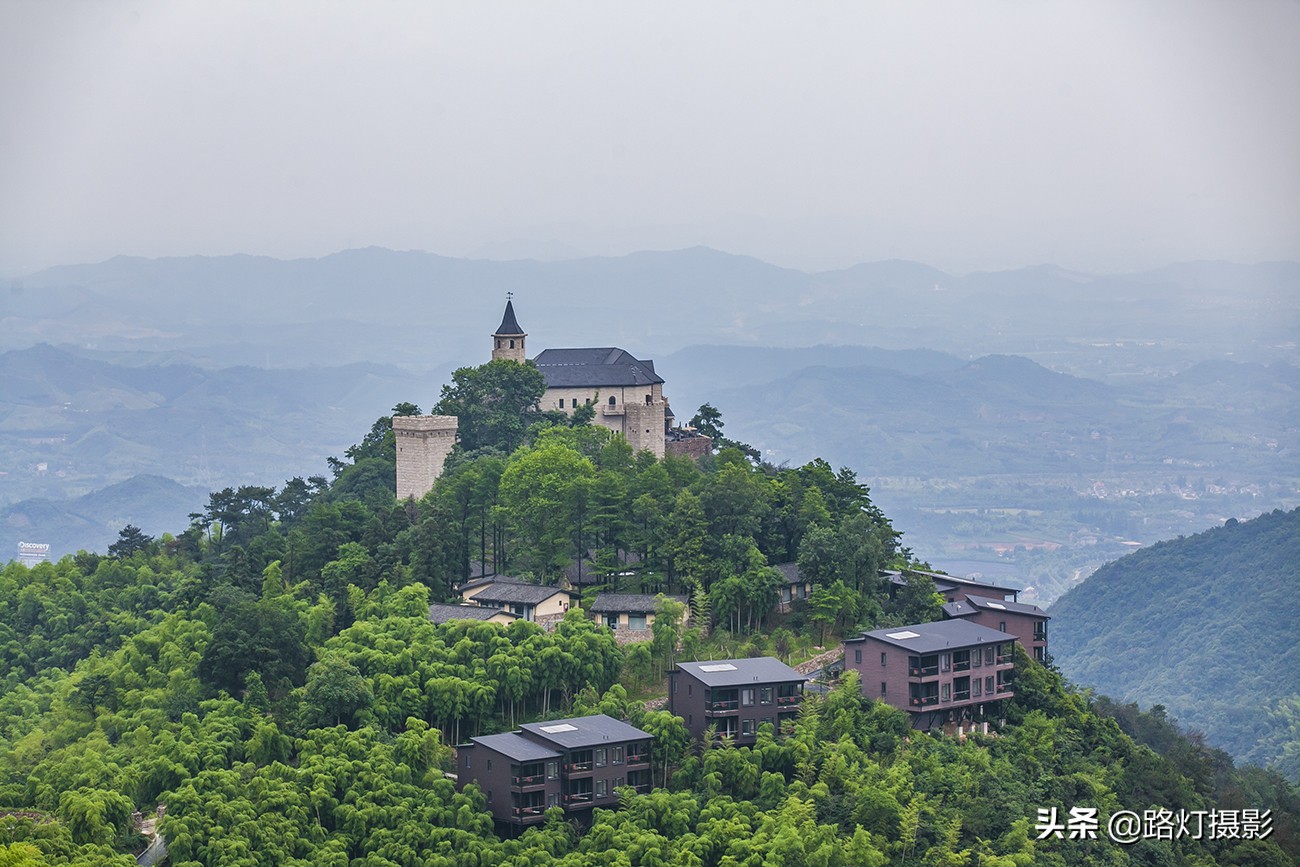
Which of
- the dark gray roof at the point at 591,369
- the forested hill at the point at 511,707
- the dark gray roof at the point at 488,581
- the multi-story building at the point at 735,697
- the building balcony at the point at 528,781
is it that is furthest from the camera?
the dark gray roof at the point at 591,369

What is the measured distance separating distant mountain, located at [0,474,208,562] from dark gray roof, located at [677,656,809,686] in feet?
417

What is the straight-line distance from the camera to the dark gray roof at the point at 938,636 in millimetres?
40188

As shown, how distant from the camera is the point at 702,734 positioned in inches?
1491

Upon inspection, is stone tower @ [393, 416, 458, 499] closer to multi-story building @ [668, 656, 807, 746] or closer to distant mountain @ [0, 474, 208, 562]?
multi-story building @ [668, 656, 807, 746]

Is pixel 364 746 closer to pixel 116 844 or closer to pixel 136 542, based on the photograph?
pixel 116 844

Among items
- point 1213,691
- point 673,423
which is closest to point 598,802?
point 673,423

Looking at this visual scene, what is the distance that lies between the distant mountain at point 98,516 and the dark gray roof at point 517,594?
120 meters

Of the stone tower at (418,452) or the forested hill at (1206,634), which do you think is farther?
the forested hill at (1206,634)

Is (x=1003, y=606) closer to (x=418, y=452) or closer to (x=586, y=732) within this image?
(x=586, y=732)

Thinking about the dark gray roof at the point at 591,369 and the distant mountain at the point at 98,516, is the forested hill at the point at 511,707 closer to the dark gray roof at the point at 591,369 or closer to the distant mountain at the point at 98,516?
the dark gray roof at the point at 591,369

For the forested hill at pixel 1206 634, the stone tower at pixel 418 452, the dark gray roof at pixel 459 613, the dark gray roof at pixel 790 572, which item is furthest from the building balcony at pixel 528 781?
the forested hill at pixel 1206 634

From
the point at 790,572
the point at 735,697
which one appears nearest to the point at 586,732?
the point at 735,697

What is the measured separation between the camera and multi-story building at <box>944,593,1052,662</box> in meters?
45.6

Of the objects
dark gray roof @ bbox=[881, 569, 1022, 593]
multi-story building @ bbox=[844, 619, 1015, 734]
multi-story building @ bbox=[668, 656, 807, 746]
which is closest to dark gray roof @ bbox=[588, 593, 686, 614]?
multi-story building @ bbox=[668, 656, 807, 746]
